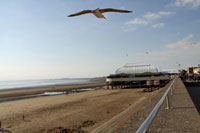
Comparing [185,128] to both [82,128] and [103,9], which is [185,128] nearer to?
[103,9]

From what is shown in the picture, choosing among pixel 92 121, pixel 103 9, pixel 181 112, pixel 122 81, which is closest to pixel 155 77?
pixel 122 81

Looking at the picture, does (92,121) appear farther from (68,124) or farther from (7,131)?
(7,131)

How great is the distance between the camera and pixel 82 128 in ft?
41.1

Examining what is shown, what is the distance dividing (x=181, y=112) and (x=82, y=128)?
7.21 m

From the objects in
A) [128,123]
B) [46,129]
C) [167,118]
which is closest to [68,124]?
[46,129]

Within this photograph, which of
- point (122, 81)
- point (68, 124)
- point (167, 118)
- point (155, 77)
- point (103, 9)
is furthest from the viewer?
point (122, 81)

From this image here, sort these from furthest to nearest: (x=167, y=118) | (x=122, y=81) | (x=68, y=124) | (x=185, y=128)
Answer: (x=122, y=81) < (x=68, y=124) < (x=167, y=118) < (x=185, y=128)

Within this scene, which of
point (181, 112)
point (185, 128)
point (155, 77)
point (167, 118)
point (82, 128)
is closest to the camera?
point (185, 128)

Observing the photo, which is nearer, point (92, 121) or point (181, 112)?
point (181, 112)

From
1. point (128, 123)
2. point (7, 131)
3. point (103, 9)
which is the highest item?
point (103, 9)

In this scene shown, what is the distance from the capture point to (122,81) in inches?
2260

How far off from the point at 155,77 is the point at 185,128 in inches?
1950

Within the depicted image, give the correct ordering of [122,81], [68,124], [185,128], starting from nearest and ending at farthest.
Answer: [185,128]
[68,124]
[122,81]

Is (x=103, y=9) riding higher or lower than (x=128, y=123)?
higher
